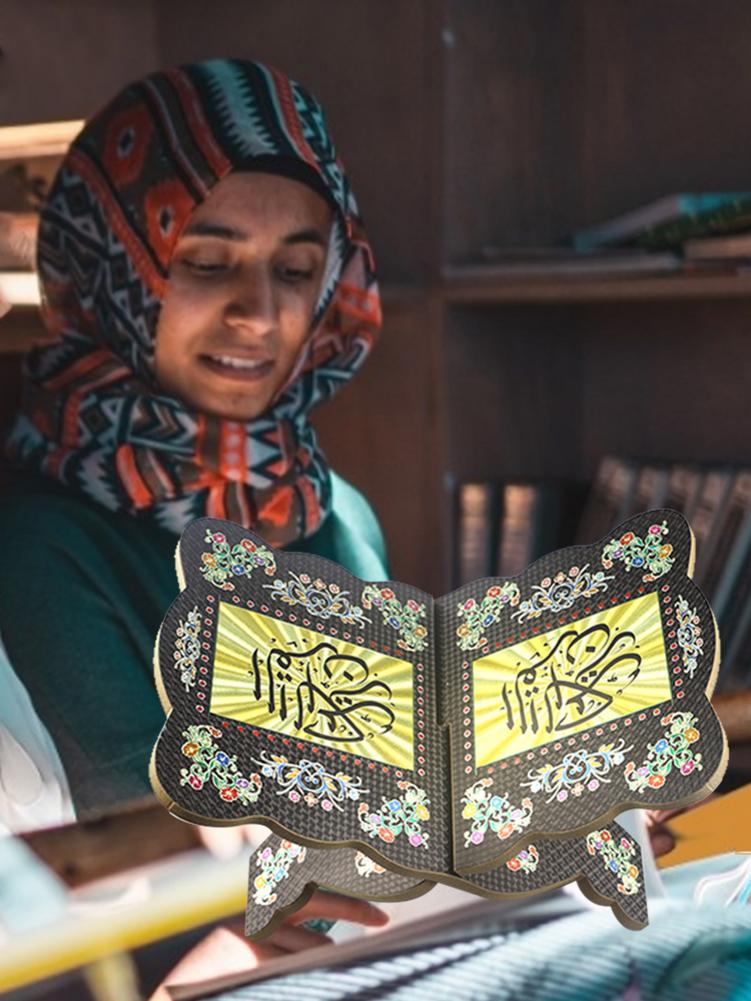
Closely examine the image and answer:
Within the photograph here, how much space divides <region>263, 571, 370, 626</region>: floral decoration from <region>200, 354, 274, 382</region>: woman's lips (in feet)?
1.47

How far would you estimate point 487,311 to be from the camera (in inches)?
60.8

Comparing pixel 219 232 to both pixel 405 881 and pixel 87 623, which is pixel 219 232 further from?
pixel 405 881

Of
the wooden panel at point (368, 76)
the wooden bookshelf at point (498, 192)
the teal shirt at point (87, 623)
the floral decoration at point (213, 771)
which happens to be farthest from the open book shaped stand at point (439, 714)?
the wooden panel at point (368, 76)

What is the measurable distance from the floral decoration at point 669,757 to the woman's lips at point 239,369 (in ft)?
2.09

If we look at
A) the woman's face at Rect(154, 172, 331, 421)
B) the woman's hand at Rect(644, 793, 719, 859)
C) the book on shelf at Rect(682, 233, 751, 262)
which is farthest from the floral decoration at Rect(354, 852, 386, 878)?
the book on shelf at Rect(682, 233, 751, 262)

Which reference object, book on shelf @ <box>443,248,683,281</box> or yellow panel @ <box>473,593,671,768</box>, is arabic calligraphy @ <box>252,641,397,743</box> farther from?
book on shelf @ <box>443,248,683,281</box>

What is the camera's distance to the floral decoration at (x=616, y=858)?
86cm

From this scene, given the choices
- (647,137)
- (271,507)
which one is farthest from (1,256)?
(647,137)

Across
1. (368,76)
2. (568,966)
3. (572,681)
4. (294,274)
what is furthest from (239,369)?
(568,966)

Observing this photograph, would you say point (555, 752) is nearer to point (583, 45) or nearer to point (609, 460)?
point (609, 460)

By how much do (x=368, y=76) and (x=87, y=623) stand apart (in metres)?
0.65

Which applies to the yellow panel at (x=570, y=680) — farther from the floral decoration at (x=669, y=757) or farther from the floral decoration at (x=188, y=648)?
the floral decoration at (x=188, y=648)

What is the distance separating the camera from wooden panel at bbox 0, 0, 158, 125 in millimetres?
1167

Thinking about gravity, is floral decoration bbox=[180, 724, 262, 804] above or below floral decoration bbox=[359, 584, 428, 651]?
below
